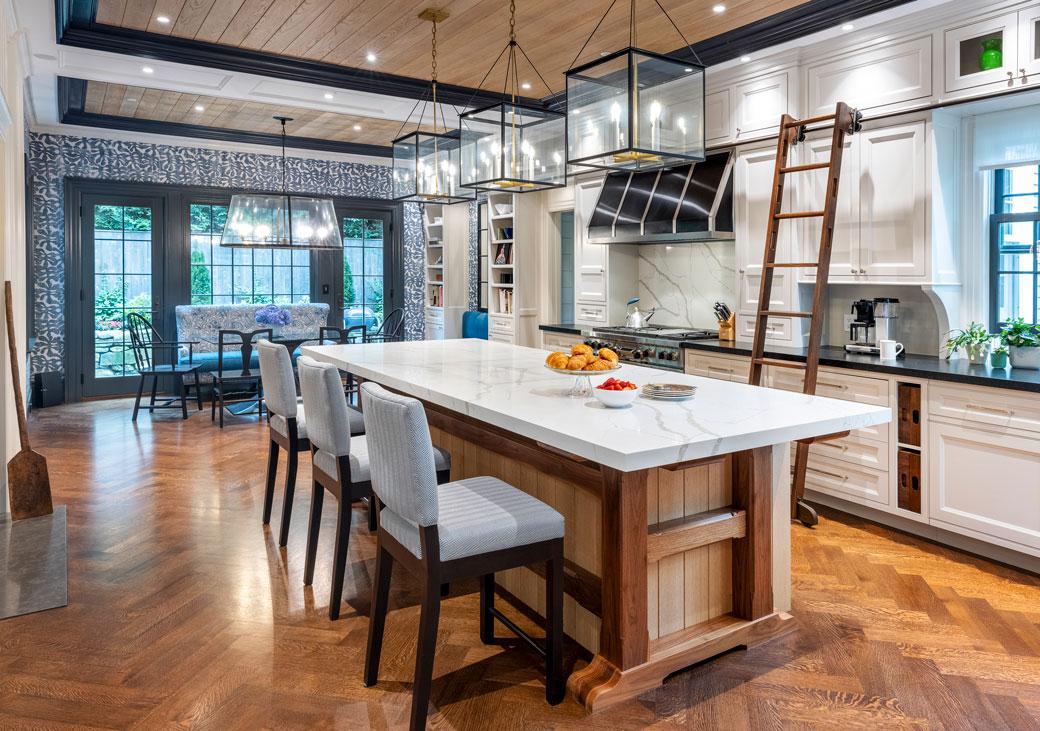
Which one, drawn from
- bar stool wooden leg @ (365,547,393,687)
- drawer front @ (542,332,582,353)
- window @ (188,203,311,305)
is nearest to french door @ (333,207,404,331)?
window @ (188,203,311,305)

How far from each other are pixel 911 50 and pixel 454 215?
21.0 feet

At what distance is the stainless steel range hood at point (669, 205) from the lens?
4.97 metres

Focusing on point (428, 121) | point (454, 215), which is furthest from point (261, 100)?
point (454, 215)

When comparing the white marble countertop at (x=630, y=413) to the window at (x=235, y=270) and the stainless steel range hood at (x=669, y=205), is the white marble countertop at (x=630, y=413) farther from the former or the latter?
the window at (x=235, y=270)

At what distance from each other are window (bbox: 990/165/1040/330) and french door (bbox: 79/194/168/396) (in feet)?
25.7

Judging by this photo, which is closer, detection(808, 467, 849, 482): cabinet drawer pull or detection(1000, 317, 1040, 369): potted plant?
detection(1000, 317, 1040, 369): potted plant

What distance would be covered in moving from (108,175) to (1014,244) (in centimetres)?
822

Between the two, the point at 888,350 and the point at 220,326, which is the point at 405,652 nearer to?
the point at 888,350

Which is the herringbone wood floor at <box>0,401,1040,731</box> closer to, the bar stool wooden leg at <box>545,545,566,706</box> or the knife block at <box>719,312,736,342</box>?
the bar stool wooden leg at <box>545,545,566,706</box>

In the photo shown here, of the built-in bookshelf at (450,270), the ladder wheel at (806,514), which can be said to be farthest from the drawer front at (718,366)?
the built-in bookshelf at (450,270)

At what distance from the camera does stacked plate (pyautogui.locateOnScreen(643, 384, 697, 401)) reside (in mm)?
2688

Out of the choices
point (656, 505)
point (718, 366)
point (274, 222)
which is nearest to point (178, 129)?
point (274, 222)

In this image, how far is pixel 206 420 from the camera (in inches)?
273

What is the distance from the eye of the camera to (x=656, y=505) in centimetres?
240
